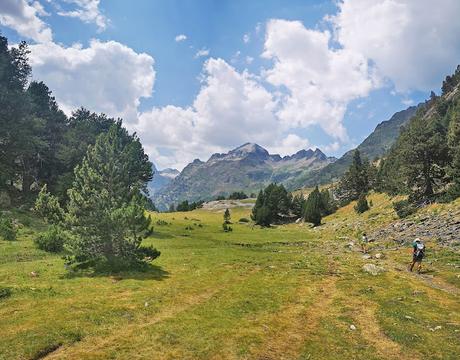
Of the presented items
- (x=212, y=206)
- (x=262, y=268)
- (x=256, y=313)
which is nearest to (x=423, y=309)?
(x=256, y=313)

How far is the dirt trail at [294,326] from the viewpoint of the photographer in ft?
56.5

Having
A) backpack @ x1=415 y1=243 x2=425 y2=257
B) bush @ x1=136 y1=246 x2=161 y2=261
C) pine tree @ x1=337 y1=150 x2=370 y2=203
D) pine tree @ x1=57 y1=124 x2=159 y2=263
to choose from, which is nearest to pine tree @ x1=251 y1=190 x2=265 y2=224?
pine tree @ x1=337 y1=150 x2=370 y2=203

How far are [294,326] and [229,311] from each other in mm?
4084

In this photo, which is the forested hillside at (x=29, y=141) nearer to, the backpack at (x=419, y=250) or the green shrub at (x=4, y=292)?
the green shrub at (x=4, y=292)

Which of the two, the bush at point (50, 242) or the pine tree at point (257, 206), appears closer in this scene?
the bush at point (50, 242)

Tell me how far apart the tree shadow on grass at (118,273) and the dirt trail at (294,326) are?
40.2ft

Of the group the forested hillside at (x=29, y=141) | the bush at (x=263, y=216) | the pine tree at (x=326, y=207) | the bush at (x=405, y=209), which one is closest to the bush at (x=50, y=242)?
the forested hillside at (x=29, y=141)

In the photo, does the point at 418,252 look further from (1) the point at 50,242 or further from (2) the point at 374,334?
(1) the point at 50,242

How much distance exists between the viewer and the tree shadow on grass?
31.7m

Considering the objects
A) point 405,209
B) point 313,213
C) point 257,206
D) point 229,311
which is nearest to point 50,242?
point 229,311

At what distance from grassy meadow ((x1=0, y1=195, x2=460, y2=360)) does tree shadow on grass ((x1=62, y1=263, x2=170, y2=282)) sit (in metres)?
0.19

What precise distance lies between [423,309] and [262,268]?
1752cm

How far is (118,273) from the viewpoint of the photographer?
3294 centimetres

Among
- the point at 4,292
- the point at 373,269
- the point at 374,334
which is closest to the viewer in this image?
the point at 374,334
